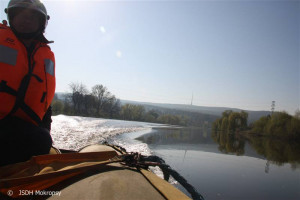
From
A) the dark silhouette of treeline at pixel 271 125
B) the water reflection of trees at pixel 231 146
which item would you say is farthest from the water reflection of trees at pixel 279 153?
the dark silhouette of treeline at pixel 271 125

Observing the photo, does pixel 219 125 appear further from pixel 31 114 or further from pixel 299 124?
pixel 31 114

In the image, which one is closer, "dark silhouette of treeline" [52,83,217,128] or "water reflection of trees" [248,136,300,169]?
"water reflection of trees" [248,136,300,169]

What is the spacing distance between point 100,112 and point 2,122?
6734 cm

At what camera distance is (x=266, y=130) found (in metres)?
58.9

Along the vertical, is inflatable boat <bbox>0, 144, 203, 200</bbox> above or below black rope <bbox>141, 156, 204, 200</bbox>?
above

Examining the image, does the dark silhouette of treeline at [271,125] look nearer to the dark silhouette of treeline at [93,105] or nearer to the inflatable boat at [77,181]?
the dark silhouette of treeline at [93,105]

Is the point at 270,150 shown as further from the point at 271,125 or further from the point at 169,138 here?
the point at 271,125

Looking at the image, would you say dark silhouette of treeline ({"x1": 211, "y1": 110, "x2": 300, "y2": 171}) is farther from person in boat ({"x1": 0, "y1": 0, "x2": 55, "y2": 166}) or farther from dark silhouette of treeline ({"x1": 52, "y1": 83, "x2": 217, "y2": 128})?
person in boat ({"x1": 0, "y1": 0, "x2": 55, "y2": 166})

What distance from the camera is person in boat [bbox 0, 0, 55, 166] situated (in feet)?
6.05

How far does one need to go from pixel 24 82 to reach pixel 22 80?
0.02 meters

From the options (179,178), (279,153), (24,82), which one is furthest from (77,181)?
(279,153)

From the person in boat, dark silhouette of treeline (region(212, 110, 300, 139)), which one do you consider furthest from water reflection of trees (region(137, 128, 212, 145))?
dark silhouette of treeline (region(212, 110, 300, 139))

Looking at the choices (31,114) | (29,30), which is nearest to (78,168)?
(31,114)

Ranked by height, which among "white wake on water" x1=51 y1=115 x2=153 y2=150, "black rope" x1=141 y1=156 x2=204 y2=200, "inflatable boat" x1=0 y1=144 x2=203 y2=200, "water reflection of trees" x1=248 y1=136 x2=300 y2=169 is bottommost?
"water reflection of trees" x1=248 y1=136 x2=300 y2=169
